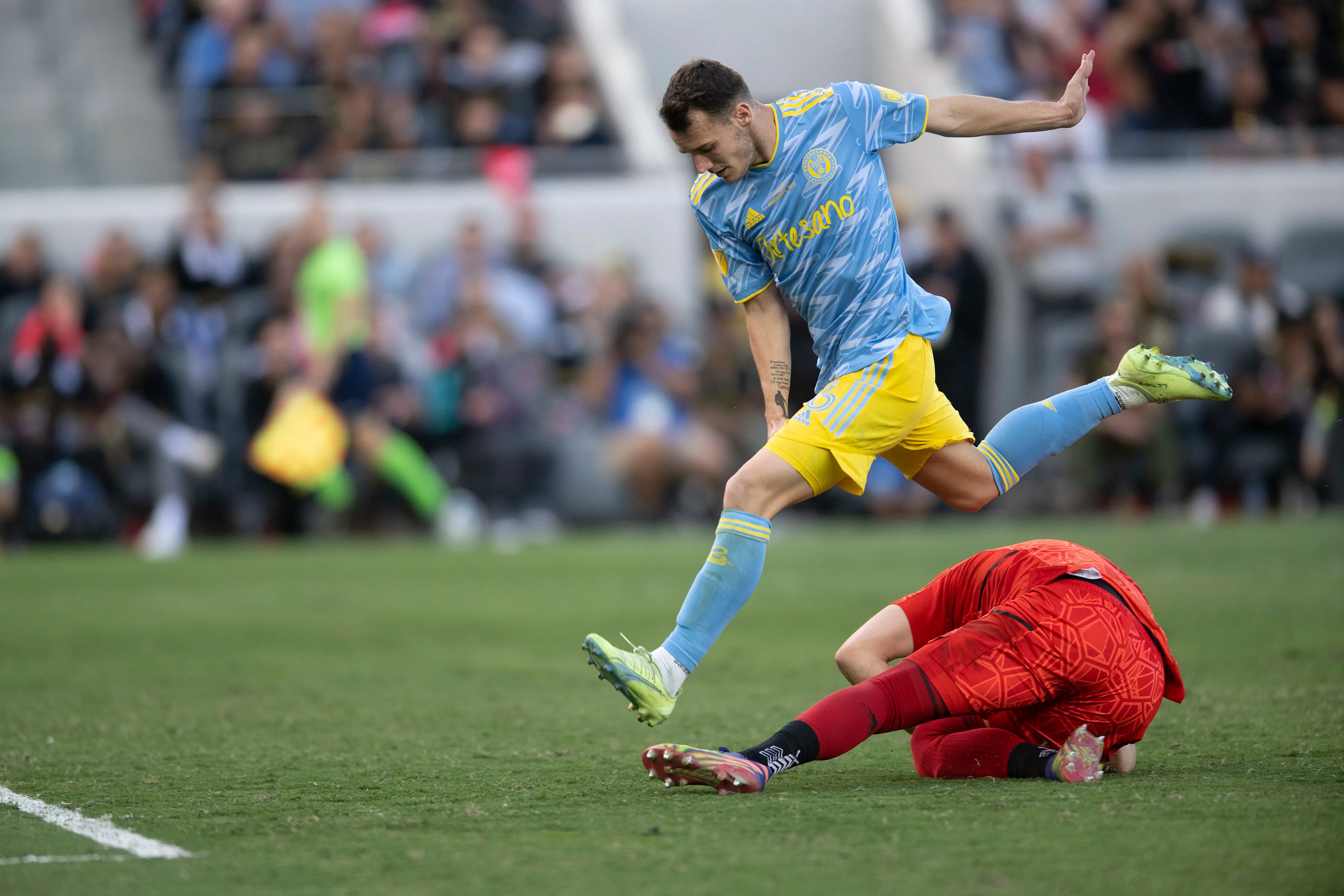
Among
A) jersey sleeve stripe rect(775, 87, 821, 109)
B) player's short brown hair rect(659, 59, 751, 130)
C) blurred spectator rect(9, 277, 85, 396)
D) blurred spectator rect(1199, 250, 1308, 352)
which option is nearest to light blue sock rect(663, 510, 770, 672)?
player's short brown hair rect(659, 59, 751, 130)

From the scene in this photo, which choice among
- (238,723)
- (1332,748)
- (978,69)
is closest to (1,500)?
(238,723)

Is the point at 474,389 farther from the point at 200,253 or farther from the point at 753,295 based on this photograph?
the point at 753,295

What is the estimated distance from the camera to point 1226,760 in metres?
4.52

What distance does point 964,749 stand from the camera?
4.41m

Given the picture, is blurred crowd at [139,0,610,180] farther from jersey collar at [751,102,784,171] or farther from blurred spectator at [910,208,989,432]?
jersey collar at [751,102,784,171]

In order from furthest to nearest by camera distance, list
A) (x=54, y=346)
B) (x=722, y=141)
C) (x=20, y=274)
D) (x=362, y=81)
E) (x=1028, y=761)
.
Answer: (x=362, y=81)
(x=20, y=274)
(x=54, y=346)
(x=722, y=141)
(x=1028, y=761)

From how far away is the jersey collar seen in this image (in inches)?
186

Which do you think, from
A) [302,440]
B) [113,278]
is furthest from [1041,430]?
[113,278]

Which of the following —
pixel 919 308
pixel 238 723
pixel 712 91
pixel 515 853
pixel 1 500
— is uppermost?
pixel 712 91

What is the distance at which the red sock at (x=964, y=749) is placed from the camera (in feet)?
14.4

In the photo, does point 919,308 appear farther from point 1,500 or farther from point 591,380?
point 1,500

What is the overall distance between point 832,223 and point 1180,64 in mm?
13882

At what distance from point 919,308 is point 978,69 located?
13180 millimetres

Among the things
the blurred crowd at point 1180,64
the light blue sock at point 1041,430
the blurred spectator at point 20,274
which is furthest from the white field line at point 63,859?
the blurred crowd at point 1180,64
